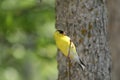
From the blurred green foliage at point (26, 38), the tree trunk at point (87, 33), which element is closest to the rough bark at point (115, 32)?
the blurred green foliage at point (26, 38)

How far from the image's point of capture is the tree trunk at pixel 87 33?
3.88 meters

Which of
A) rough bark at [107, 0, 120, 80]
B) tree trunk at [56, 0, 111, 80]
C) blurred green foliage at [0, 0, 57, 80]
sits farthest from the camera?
blurred green foliage at [0, 0, 57, 80]

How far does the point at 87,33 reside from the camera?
3.87 meters

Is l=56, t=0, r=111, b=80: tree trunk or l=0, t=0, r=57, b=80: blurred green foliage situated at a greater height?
l=56, t=0, r=111, b=80: tree trunk

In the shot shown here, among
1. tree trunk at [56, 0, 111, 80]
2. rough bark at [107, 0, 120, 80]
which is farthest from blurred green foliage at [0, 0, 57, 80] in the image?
tree trunk at [56, 0, 111, 80]

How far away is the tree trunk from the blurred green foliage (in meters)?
2.10

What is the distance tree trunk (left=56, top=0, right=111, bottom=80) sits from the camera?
3.88 m

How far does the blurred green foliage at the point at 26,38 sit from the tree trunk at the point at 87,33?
6.88ft

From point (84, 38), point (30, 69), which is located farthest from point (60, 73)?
point (30, 69)

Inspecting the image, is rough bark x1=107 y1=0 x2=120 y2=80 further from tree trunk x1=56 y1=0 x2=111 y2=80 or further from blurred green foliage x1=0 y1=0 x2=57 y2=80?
tree trunk x1=56 y1=0 x2=111 y2=80

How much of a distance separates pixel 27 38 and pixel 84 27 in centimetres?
281

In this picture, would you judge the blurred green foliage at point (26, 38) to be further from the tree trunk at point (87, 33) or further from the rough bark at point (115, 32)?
the tree trunk at point (87, 33)

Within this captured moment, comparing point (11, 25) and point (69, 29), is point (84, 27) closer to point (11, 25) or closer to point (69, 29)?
point (69, 29)

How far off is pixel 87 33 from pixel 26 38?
2.82 m
